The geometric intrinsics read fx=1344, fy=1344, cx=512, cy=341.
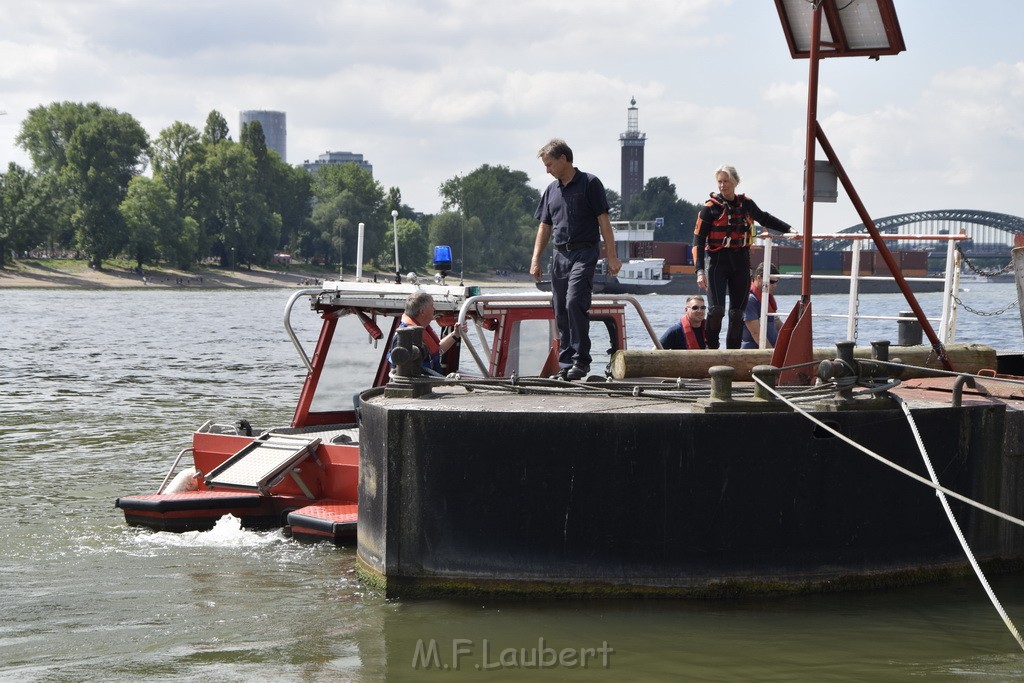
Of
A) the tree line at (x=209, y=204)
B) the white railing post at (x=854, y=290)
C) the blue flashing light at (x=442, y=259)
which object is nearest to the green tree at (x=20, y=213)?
the tree line at (x=209, y=204)

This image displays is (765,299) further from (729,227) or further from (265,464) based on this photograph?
(265,464)

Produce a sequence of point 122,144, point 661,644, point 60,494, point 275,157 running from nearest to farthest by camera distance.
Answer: point 661,644 < point 60,494 < point 122,144 < point 275,157

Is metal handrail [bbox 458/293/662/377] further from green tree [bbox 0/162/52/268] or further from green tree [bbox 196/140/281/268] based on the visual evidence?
green tree [bbox 196/140/281/268]

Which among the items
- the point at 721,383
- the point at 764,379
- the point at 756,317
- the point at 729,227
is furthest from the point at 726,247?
the point at 721,383

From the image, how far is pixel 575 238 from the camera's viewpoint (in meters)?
10.3

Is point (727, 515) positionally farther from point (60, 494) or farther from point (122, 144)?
point (122, 144)

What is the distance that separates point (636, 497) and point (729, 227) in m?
4.16

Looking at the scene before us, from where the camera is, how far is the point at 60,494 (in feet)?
46.4

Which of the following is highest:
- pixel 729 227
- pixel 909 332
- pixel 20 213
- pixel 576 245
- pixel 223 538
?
pixel 20 213

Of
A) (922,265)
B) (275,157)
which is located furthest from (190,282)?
(922,265)

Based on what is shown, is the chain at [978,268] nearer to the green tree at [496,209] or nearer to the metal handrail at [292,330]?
the metal handrail at [292,330]

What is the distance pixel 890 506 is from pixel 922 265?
90.3m

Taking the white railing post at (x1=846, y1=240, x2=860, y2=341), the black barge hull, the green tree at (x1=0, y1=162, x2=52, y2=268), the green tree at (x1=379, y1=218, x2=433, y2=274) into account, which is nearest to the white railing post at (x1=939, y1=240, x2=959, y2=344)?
the white railing post at (x1=846, y1=240, x2=860, y2=341)

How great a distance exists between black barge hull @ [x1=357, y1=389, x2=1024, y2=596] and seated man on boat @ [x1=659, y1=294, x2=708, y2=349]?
3.39 m
